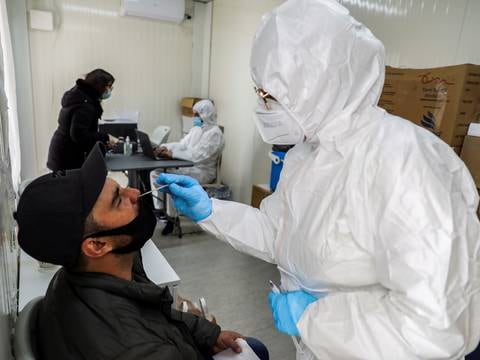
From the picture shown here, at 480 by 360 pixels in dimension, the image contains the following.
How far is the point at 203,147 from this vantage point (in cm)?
380

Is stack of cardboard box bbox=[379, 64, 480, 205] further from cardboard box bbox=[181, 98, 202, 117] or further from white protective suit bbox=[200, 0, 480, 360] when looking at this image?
cardboard box bbox=[181, 98, 202, 117]

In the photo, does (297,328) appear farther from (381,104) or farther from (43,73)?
(43,73)

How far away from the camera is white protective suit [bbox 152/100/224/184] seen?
378 cm

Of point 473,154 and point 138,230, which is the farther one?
point 473,154

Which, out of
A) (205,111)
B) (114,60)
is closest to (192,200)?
(205,111)

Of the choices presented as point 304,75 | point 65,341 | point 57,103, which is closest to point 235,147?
point 57,103

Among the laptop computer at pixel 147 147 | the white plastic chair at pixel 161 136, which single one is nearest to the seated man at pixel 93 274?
the laptop computer at pixel 147 147

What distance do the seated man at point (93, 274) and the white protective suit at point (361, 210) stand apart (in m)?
0.43

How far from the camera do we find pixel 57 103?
4.25 metres

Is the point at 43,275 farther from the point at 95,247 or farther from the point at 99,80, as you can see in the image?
the point at 99,80

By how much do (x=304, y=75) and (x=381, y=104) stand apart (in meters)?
1.34

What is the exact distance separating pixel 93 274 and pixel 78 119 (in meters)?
2.26

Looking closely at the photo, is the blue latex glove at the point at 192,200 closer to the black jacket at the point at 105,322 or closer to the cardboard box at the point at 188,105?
the black jacket at the point at 105,322

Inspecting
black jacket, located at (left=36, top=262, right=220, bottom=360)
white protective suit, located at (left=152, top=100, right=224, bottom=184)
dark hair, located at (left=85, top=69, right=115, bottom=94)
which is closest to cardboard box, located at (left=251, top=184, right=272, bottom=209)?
white protective suit, located at (left=152, top=100, right=224, bottom=184)
